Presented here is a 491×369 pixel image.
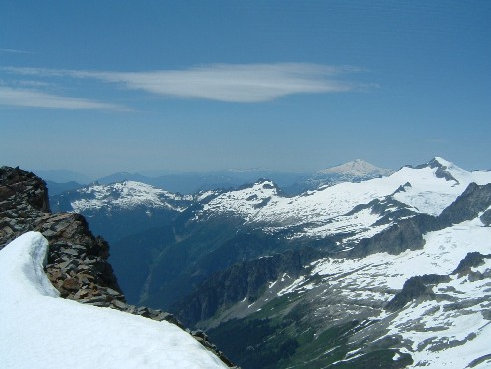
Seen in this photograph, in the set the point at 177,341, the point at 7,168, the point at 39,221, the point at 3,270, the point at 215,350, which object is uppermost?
the point at 7,168

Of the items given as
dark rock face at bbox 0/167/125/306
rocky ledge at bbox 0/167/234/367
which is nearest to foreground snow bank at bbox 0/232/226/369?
rocky ledge at bbox 0/167/234/367

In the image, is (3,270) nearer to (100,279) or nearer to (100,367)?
(100,279)

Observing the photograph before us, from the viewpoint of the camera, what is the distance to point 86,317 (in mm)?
28219

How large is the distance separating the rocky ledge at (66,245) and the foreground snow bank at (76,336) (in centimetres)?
170

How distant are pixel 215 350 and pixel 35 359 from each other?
9.50 m

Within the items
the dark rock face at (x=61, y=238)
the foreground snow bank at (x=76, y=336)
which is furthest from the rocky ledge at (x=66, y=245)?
the foreground snow bank at (x=76, y=336)

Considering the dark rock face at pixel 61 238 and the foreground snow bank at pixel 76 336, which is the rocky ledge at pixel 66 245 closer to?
the dark rock face at pixel 61 238

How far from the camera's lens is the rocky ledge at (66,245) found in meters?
32.3

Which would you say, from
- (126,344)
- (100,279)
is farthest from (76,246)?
(126,344)

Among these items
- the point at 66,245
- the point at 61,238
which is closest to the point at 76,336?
the point at 66,245

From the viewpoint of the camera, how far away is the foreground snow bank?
22.2m

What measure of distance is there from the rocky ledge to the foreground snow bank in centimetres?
170

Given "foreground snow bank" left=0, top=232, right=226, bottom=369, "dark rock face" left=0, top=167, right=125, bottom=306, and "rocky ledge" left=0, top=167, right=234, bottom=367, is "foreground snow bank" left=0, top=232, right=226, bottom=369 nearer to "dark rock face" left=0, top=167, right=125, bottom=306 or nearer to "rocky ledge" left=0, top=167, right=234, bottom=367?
"rocky ledge" left=0, top=167, right=234, bottom=367

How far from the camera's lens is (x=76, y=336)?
86.5ft
